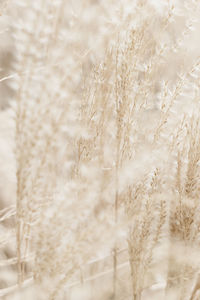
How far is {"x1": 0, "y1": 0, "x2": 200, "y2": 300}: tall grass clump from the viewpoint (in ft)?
1.44

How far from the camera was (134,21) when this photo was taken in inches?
22.1

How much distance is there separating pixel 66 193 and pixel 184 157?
0.28 metres

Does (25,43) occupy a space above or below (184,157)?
above

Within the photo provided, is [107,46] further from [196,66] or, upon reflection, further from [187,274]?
[187,274]

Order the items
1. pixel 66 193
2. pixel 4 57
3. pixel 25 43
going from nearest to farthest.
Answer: pixel 25 43
pixel 66 193
pixel 4 57

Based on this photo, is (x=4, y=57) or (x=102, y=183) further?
(x=4, y=57)

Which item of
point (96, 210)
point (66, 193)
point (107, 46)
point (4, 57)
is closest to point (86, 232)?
point (66, 193)

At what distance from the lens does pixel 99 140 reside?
0.69m

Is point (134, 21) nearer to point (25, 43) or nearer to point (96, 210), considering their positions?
point (25, 43)

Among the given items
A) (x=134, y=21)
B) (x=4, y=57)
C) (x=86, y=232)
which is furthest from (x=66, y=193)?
(x=4, y=57)

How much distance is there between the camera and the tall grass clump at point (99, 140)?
438mm

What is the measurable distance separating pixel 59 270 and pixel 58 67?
32 centimetres

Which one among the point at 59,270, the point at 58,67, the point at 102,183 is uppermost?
the point at 58,67

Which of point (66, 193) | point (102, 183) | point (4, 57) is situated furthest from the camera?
point (4, 57)
